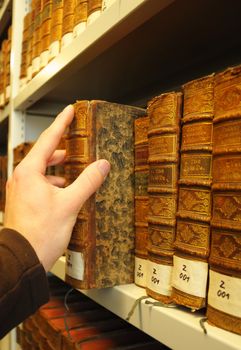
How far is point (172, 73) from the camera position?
38.3 inches

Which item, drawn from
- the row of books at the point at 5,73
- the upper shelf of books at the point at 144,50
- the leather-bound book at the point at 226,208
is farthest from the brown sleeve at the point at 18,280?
the row of books at the point at 5,73

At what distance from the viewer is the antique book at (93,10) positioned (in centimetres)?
69

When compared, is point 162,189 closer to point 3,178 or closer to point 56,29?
point 56,29

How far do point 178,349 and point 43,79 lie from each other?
665mm

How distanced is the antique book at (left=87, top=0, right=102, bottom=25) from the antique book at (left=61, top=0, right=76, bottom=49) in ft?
0.31

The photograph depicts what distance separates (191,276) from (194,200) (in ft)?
0.30

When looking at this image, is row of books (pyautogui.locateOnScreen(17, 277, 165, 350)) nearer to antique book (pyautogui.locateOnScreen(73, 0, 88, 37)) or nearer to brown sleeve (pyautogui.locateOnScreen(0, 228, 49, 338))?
brown sleeve (pyautogui.locateOnScreen(0, 228, 49, 338))

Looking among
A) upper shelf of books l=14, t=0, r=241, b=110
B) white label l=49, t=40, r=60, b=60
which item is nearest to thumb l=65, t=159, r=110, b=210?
upper shelf of books l=14, t=0, r=241, b=110

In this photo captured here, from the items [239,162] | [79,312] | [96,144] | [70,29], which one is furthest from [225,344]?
[70,29]

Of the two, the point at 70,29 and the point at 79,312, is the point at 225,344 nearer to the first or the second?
the point at 79,312

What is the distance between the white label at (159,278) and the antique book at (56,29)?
0.59 metres

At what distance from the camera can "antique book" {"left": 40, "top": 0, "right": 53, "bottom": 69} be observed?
952 millimetres

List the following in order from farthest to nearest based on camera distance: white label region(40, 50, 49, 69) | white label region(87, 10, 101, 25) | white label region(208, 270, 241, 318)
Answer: white label region(40, 50, 49, 69), white label region(87, 10, 101, 25), white label region(208, 270, 241, 318)

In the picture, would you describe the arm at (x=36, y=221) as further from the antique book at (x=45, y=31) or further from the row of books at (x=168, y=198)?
the antique book at (x=45, y=31)
